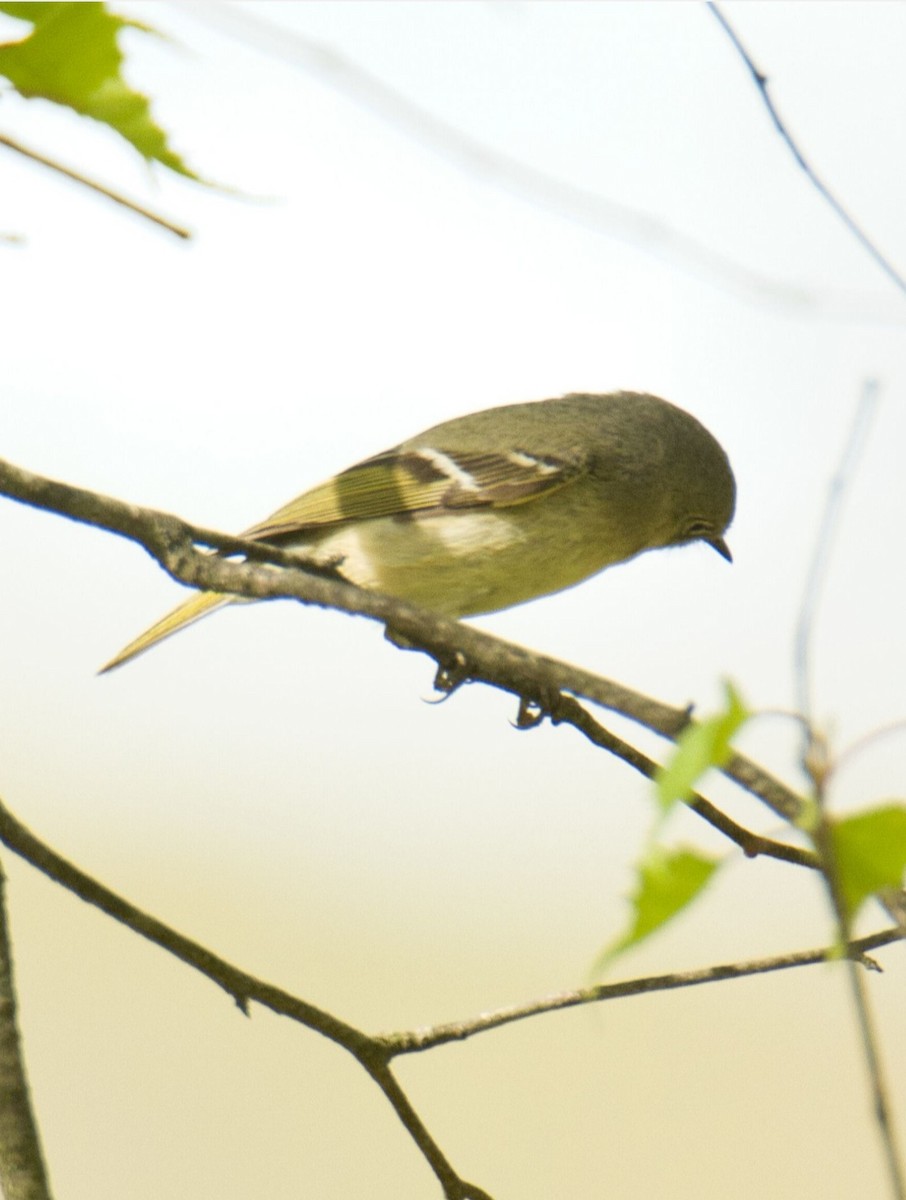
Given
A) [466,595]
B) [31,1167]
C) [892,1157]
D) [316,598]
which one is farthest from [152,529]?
[466,595]

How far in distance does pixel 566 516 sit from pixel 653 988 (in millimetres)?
→ 2801

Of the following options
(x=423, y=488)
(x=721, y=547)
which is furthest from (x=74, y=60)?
(x=721, y=547)

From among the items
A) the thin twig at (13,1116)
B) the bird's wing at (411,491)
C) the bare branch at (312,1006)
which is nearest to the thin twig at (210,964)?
the bare branch at (312,1006)

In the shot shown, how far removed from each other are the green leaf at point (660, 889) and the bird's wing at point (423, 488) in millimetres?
3383

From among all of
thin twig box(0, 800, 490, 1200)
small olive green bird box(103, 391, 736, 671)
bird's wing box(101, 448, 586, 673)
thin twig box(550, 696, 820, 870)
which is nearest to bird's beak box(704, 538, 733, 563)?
small olive green bird box(103, 391, 736, 671)

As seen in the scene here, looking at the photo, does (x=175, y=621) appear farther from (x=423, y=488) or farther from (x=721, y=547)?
(x=721, y=547)

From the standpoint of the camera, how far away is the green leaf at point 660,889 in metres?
0.90

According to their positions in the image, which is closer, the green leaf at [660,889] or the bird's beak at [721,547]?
the green leaf at [660,889]

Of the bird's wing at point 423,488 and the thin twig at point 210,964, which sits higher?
the bird's wing at point 423,488

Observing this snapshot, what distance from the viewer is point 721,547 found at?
5137mm

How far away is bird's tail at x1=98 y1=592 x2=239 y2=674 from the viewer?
3.99m

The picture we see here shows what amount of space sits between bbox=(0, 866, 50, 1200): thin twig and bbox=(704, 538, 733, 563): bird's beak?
382 centimetres

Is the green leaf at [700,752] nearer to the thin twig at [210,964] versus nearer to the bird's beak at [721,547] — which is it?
the thin twig at [210,964]

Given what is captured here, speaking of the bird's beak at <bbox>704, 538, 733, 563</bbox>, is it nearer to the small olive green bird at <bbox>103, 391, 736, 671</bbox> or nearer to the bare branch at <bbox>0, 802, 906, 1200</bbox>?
the small olive green bird at <bbox>103, 391, 736, 671</bbox>
